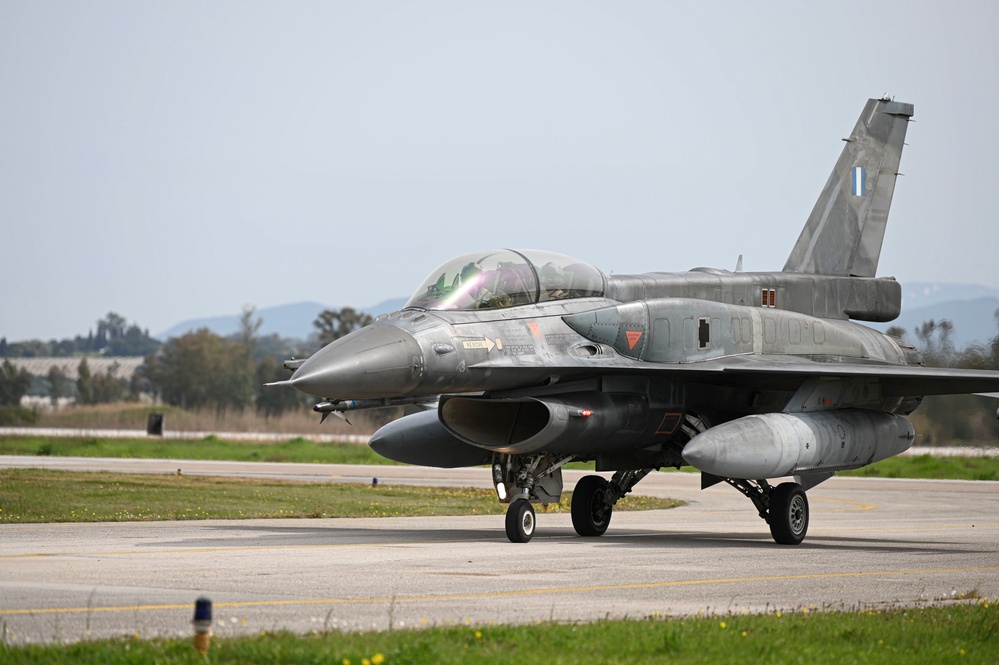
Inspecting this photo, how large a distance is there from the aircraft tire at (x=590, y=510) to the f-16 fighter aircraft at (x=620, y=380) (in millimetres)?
20

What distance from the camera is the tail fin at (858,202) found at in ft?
69.9

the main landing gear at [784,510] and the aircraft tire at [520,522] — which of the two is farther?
the main landing gear at [784,510]

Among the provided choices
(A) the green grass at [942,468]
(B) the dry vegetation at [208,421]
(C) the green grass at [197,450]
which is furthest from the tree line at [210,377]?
(A) the green grass at [942,468]

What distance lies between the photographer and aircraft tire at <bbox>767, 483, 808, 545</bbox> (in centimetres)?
1744

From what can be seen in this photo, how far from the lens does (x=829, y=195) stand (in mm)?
21828

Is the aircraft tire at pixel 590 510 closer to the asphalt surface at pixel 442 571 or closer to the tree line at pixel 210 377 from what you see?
the asphalt surface at pixel 442 571

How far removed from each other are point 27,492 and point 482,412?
32.8 ft

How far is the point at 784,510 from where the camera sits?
17438mm

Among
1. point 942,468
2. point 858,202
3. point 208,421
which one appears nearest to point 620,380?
point 858,202

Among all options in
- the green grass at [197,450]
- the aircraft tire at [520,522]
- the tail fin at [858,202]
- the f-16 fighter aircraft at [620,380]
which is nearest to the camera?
the f-16 fighter aircraft at [620,380]

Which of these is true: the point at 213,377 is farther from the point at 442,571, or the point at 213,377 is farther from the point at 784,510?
the point at 442,571

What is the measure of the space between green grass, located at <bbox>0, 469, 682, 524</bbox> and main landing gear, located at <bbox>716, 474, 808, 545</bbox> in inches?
266

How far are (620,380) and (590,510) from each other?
231 cm

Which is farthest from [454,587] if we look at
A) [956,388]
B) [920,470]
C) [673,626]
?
[920,470]
